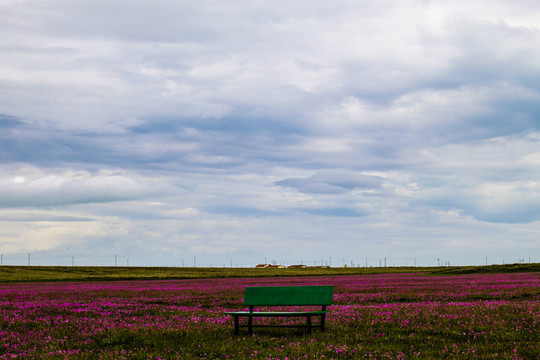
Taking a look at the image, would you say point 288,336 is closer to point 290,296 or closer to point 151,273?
point 290,296

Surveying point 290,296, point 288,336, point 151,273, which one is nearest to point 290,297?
point 290,296

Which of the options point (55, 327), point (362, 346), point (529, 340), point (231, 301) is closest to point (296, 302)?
point (362, 346)

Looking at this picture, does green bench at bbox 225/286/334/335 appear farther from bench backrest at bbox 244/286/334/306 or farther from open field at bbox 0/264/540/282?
open field at bbox 0/264/540/282

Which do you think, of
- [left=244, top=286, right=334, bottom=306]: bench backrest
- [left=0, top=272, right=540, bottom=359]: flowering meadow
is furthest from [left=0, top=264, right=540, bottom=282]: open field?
[left=244, top=286, right=334, bottom=306]: bench backrest

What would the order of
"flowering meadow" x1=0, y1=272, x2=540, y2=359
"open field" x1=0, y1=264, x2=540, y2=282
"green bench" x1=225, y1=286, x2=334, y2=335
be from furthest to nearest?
1. "open field" x1=0, y1=264, x2=540, y2=282
2. "green bench" x1=225, y1=286, x2=334, y2=335
3. "flowering meadow" x1=0, y1=272, x2=540, y2=359

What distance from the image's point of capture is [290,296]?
15102 millimetres

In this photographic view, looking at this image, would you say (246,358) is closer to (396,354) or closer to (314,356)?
(314,356)

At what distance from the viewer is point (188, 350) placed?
12.4 metres

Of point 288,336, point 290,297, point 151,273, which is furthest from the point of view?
point 151,273

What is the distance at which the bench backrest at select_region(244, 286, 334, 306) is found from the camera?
14852mm

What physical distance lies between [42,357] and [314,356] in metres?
6.50

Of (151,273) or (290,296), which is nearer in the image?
(290,296)

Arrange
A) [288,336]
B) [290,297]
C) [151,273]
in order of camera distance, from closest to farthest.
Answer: [288,336] < [290,297] < [151,273]

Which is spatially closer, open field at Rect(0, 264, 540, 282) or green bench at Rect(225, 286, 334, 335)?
green bench at Rect(225, 286, 334, 335)
